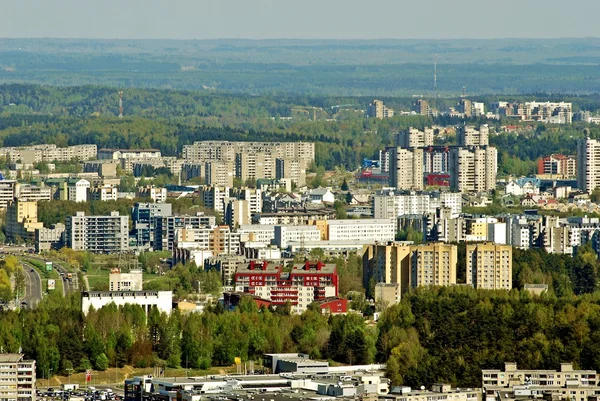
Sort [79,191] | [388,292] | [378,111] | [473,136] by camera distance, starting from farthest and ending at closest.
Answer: [378,111] < [473,136] < [79,191] < [388,292]

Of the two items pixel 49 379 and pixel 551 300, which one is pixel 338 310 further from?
pixel 49 379

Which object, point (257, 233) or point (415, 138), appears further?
point (415, 138)

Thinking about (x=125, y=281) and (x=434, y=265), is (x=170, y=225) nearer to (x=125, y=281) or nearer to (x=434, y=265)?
(x=125, y=281)

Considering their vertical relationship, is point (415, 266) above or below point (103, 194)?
below

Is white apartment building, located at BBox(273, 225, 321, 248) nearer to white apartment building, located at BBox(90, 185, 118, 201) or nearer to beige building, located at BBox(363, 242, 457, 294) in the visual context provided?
white apartment building, located at BBox(90, 185, 118, 201)

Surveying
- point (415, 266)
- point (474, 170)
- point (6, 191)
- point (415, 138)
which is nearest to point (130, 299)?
point (415, 266)

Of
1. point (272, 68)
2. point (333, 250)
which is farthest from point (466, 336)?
point (272, 68)

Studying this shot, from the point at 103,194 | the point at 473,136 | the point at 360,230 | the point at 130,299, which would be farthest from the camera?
the point at 473,136

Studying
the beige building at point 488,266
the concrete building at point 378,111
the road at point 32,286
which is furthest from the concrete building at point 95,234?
the concrete building at point 378,111
